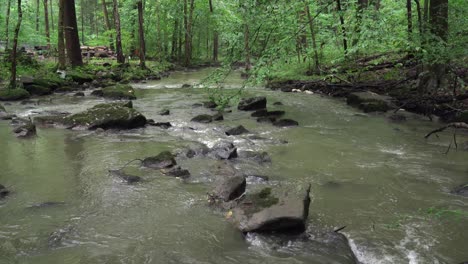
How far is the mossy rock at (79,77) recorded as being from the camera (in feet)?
66.2

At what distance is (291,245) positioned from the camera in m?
4.77

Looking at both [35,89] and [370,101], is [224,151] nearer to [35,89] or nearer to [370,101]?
[370,101]

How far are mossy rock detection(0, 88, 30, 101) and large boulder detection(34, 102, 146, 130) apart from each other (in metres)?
4.93

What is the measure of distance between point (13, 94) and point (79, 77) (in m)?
5.01

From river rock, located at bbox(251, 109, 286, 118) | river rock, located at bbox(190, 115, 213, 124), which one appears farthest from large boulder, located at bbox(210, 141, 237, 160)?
river rock, located at bbox(251, 109, 286, 118)

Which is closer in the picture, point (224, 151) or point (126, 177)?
point (126, 177)

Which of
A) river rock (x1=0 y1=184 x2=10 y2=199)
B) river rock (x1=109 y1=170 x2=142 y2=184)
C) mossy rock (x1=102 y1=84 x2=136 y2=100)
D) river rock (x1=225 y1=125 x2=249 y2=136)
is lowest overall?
river rock (x1=109 y1=170 x2=142 y2=184)

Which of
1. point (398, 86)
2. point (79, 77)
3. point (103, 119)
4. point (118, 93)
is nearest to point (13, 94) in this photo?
point (118, 93)

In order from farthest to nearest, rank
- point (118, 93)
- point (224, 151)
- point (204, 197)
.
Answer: point (118, 93), point (224, 151), point (204, 197)

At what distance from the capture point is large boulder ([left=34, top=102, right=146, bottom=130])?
10836 millimetres

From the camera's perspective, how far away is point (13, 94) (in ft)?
50.9

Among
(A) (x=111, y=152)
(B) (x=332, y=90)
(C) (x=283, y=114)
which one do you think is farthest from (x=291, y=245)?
(B) (x=332, y=90)

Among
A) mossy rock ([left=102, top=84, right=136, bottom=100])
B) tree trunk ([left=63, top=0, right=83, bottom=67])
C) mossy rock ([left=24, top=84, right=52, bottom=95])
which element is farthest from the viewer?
tree trunk ([left=63, top=0, right=83, bottom=67])

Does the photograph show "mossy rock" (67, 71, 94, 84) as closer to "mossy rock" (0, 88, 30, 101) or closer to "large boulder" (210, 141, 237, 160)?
"mossy rock" (0, 88, 30, 101)
